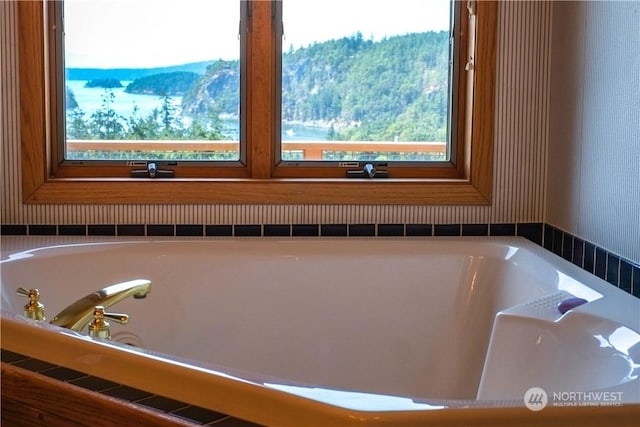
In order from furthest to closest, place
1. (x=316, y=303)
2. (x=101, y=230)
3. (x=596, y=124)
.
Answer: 1. (x=101, y=230)
2. (x=316, y=303)
3. (x=596, y=124)

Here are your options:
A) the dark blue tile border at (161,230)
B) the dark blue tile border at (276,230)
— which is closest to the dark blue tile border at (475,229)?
the dark blue tile border at (276,230)

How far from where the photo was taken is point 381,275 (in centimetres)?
221

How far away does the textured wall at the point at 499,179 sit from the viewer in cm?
234

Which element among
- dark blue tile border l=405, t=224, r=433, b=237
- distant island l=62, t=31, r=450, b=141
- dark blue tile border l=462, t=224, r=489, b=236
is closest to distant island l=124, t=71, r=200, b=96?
distant island l=62, t=31, r=450, b=141

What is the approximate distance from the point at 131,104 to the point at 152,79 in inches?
4.1

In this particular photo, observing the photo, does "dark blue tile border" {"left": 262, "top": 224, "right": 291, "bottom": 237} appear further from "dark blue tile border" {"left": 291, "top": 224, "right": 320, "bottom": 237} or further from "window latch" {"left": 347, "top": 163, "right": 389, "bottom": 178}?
"window latch" {"left": 347, "top": 163, "right": 389, "bottom": 178}

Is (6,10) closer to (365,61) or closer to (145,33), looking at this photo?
(145,33)

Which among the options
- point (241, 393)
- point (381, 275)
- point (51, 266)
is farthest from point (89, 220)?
point (241, 393)

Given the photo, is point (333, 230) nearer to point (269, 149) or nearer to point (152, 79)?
point (269, 149)

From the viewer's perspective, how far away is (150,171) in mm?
2404

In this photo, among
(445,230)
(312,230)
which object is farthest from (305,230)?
(445,230)

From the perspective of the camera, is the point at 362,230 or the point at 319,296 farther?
the point at 362,230

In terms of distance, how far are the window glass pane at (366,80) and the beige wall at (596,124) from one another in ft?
1.17

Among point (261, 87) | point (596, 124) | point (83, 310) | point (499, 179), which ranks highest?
point (261, 87)
